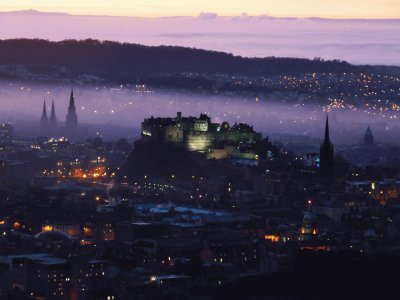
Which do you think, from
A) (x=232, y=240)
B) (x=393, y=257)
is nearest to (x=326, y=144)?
(x=232, y=240)

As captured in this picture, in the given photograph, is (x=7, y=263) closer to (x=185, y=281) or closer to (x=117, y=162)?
(x=185, y=281)

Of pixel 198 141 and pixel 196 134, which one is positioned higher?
pixel 196 134

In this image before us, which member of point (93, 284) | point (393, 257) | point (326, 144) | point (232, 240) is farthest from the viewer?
point (326, 144)

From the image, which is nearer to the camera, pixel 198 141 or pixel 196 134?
pixel 198 141

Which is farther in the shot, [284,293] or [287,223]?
[287,223]

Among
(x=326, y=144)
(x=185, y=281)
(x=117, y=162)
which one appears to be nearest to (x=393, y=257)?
(x=185, y=281)

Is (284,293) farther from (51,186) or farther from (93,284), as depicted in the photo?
(51,186)

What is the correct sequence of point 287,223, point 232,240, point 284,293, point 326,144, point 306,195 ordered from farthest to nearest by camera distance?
1. point 326,144
2. point 306,195
3. point 287,223
4. point 232,240
5. point 284,293
